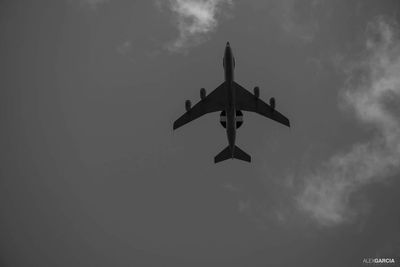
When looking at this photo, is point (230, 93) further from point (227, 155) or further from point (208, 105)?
point (227, 155)

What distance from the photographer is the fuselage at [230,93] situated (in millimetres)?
58031

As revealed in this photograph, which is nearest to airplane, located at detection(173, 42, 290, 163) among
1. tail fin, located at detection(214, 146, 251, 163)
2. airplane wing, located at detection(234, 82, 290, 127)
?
airplane wing, located at detection(234, 82, 290, 127)

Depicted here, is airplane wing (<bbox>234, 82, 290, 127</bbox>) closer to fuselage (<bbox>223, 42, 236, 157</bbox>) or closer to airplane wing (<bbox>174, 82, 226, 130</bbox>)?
airplane wing (<bbox>174, 82, 226, 130</bbox>)

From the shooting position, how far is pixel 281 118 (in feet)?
231

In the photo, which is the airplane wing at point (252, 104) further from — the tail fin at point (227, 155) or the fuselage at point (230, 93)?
the tail fin at point (227, 155)

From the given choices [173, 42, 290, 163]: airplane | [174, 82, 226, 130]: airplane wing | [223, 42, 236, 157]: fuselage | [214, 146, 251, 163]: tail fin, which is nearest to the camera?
[223, 42, 236, 157]: fuselage

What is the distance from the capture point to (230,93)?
6194cm

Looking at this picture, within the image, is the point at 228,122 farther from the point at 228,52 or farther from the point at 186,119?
the point at 228,52

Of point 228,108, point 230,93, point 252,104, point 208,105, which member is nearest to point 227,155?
point 208,105

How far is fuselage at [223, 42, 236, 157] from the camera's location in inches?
2285

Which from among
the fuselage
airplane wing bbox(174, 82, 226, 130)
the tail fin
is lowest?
the tail fin

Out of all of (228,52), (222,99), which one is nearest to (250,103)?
(222,99)

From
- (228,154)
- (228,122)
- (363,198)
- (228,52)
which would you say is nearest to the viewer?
(228,52)

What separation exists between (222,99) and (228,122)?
13.8ft
